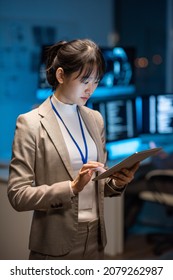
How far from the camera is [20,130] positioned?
1.61m

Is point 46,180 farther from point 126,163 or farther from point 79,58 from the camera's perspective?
point 79,58

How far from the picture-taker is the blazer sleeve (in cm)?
159

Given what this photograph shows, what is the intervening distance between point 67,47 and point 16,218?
72 centimetres

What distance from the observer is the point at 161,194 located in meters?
3.85

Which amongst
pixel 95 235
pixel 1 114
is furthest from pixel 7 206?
pixel 1 114

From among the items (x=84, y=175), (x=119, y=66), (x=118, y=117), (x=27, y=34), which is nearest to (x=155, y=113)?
(x=118, y=117)

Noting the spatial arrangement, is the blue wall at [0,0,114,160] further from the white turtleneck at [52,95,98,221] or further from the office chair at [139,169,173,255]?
the white turtleneck at [52,95,98,221]

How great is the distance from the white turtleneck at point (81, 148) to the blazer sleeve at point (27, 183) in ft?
0.29

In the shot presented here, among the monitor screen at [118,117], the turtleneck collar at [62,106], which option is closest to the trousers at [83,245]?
the turtleneck collar at [62,106]

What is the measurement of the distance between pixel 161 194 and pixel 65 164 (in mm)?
2320

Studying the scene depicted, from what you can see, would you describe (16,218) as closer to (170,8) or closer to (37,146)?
(37,146)

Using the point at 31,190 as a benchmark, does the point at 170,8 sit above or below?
above

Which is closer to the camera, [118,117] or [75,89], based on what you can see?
[75,89]

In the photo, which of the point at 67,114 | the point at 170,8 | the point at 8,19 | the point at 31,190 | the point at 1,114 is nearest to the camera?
the point at 31,190
